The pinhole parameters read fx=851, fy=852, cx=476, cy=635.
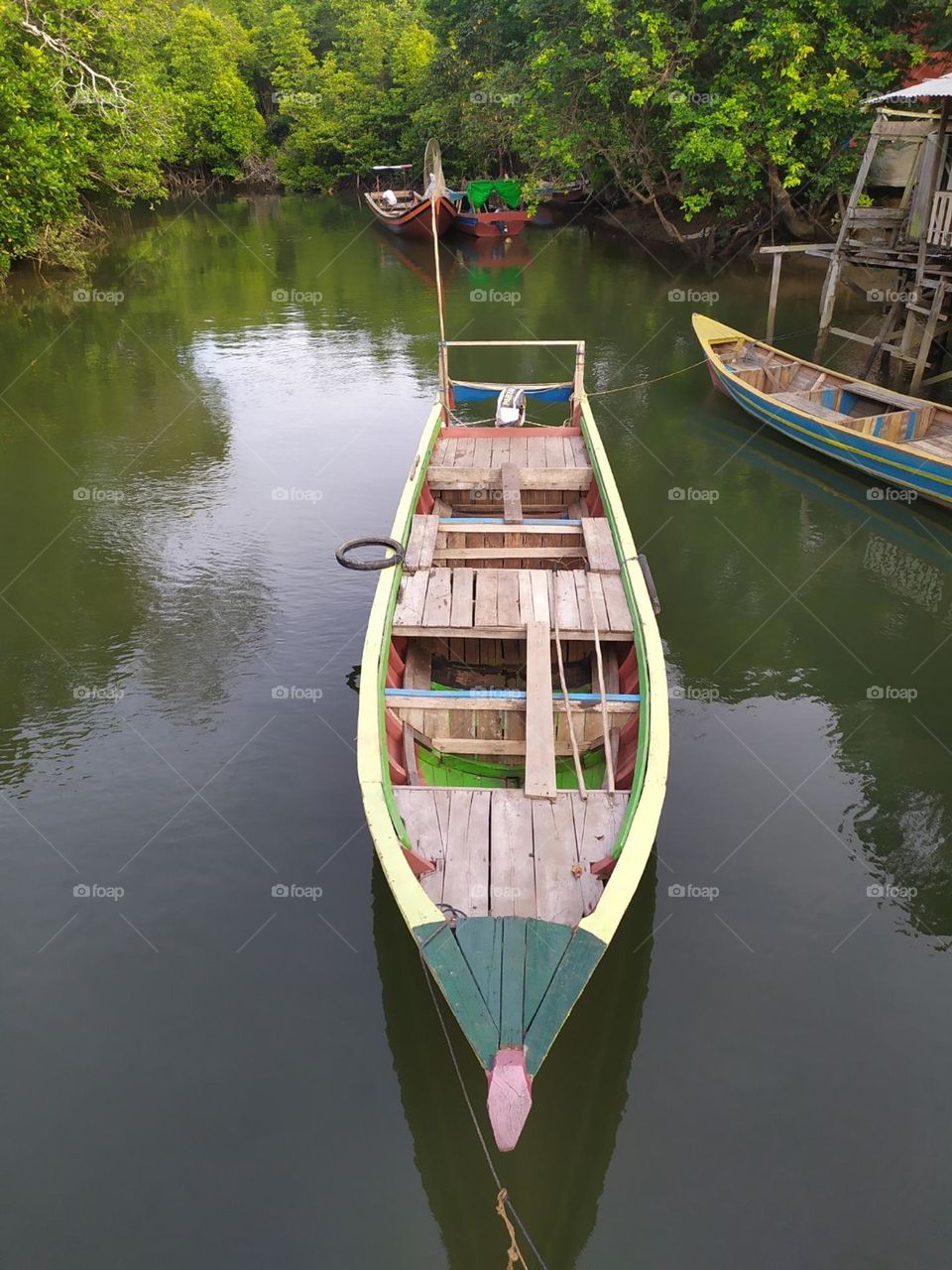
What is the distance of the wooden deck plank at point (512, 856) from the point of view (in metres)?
4.58

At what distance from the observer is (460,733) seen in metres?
6.45

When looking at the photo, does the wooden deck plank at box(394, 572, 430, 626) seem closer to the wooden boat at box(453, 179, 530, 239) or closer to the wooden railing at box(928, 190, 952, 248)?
the wooden railing at box(928, 190, 952, 248)

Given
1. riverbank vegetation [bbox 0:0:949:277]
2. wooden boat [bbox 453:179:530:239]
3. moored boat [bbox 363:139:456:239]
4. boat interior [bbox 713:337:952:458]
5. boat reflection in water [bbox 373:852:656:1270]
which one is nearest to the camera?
boat reflection in water [bbox 373:852:656:1270]

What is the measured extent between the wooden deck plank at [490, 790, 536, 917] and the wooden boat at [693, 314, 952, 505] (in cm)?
793

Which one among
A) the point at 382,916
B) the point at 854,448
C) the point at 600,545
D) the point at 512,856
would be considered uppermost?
the point at 600,545

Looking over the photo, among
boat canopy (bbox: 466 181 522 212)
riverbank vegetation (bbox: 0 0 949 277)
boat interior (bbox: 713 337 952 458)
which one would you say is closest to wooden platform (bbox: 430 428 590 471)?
boat interior (bbox: 713 337 952 458)

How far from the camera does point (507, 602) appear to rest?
7.05 m

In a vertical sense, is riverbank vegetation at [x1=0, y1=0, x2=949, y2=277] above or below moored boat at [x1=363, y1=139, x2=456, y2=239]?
above

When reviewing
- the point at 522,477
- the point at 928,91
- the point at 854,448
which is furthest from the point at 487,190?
the point at 522,477

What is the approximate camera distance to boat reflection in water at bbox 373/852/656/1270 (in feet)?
14.2

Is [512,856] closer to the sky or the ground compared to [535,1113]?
closer to the sky

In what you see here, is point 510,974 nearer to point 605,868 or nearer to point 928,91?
point 605,868

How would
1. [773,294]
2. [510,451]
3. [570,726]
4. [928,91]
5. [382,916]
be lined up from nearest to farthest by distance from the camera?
[570,726] → [382,916] → [510,451] → [928,91] → [773,294]

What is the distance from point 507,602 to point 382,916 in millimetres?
2648
